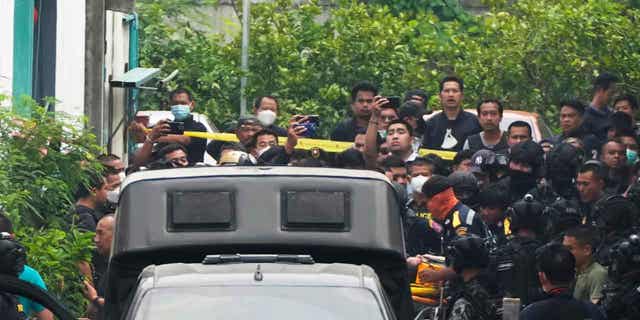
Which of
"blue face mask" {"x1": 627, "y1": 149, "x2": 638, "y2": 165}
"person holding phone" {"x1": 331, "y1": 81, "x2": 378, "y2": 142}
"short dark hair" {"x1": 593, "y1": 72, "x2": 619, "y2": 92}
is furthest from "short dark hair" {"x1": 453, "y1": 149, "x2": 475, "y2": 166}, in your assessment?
"short dark hair" {"x1": 593, "y1": 72, "x2": 619, "y2": 92}

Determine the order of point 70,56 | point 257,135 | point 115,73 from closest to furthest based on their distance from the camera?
point 257,135
point 70,56
point 115,73

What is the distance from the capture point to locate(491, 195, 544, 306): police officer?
1157 centimetres

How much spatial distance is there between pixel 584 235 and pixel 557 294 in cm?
195

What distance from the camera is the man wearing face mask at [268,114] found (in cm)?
1795

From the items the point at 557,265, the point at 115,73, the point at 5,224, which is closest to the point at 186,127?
the point at 115,73

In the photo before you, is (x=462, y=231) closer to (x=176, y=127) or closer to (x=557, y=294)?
(x=557, y=294)

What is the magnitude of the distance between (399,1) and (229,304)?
23167mm

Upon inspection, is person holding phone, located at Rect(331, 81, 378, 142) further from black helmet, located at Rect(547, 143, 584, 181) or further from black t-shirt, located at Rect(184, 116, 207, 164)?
black helmet, located at Rect(547, 143, 584, 181)

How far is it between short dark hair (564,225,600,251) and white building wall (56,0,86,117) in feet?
26.8

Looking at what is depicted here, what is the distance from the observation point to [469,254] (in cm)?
1095

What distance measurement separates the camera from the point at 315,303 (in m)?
8.28

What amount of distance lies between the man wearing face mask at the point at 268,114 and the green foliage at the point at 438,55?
2688 mm

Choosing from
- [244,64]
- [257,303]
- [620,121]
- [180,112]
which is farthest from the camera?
[244,64]

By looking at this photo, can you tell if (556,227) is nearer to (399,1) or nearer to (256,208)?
(256,208)
